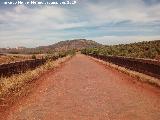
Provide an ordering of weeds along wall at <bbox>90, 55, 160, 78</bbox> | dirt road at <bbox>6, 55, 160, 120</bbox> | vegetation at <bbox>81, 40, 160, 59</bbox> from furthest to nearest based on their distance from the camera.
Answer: vegetation at <bbox>81, 40, 160, 59</bbox>
weeds along wall at <bbox>90, 55, 160, 78</bbox>
dirt road at <bbox>6, 55, 160, 120</bbox>

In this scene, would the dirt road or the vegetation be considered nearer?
the dirt road

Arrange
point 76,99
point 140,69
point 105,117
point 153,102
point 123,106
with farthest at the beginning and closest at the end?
point 140,69 → point 76,99 → point 153,102 → point 123,106 → point 105,117

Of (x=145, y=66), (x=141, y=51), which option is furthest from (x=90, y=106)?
(x=141, y=51)

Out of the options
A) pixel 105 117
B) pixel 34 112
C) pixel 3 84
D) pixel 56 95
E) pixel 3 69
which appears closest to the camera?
pixel 105 117

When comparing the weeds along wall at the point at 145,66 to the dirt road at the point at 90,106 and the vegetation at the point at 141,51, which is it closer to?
the dirt road at the point at 90,106

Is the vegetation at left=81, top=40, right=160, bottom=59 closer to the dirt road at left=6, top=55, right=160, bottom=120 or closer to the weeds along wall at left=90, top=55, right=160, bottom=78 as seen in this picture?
the weeds along wall at left=90, top=55, right=160, bottom=78

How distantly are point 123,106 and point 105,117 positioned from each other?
1.82 m

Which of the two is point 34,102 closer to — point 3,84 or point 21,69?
point 3,84

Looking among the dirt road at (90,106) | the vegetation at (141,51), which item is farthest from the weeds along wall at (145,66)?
the vegetation at (141,51)

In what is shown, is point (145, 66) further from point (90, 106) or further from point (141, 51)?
point (141, 51)

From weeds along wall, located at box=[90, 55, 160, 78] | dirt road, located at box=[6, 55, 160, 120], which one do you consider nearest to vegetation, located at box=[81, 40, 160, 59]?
weeds along wall, located at box=[90, 55, 160, 78]

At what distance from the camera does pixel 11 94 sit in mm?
13875

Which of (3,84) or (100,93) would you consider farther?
(3,84)

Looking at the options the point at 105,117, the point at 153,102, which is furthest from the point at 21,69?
the point at 105,117
